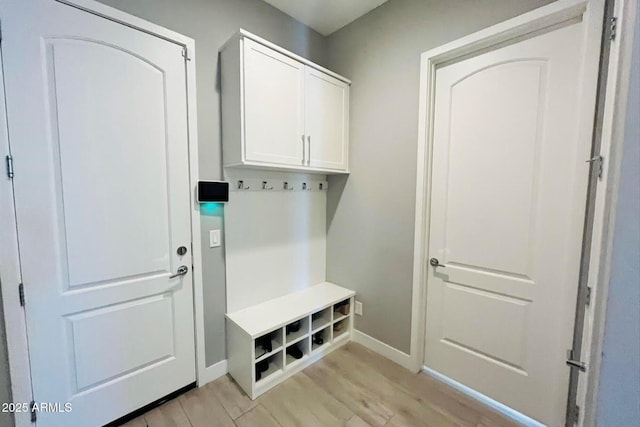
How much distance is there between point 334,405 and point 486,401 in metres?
1.03

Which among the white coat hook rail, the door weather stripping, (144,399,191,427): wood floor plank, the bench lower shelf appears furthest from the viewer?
the white coat hook rail

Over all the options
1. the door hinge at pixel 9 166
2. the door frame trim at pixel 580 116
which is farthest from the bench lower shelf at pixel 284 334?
the door hinge at pixel 9 166

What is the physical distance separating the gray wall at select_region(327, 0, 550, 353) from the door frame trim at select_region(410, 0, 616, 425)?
63 millimetres

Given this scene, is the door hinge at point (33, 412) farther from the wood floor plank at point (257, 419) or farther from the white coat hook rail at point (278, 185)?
the white coat hook rail at point (278, 185)

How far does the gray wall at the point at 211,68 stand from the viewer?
1.68m

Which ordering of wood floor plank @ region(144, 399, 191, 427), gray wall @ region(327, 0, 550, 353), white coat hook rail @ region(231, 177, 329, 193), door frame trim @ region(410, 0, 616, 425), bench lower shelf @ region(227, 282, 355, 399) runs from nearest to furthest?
door frame trim @ region(410, 0, 616, 425) < wood floor plank @ region(144, 399, 191, 427) < bench lower shelf @ region(227, 282, 355, 399) < gray wall @ region(327, 0, 550, 353) < white coat hook rail @ region(231, 177, 329, 193)

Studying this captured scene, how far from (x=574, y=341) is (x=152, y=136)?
2.70m

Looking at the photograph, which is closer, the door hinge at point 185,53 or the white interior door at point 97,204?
the white interior door at point 97,204

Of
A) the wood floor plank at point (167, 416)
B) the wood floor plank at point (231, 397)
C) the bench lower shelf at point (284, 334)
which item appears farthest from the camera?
the bench lower shelf at point (284, 334)

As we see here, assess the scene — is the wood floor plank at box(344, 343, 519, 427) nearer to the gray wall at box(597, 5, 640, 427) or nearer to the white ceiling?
the gray wall at box(597, 5, 640, 427)

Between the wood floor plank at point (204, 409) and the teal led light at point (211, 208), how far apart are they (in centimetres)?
126

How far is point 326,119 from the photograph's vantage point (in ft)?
7.23

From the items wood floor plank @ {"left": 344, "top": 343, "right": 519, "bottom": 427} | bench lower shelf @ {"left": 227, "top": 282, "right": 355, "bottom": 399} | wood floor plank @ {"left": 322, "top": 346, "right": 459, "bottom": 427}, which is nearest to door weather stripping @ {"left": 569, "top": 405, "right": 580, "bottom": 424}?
wood floor plank @ {"left": 344, "top": 343, "right": 519, "bottom": 427}

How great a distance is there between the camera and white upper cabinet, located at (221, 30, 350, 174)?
171 centimetres
